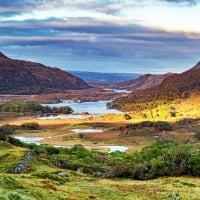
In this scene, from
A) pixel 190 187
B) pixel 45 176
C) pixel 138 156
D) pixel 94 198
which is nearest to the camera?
pixel 94 198

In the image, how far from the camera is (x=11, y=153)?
334ft

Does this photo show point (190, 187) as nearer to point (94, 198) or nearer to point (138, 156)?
point (94, 198)

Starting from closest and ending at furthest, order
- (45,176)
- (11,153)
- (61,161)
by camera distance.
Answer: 1. (45,176)
2. (11,153)
3. (61,161)

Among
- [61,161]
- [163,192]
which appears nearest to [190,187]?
[163,192]

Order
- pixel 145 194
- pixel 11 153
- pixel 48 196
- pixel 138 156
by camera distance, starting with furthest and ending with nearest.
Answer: pixel 138 156
pixel 11 153
pixel 145 194
pixel 48 196

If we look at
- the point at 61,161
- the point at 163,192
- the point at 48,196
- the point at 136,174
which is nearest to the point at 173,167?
the point at 136,174

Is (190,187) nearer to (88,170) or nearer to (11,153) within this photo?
(88,170)

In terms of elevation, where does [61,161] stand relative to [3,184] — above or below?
below

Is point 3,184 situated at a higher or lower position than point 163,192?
higher

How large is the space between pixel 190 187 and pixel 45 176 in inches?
1020

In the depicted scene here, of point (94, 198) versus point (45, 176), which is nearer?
point (94, 198)

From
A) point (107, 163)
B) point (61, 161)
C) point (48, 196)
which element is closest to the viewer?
point (48, 196)

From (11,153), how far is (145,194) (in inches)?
1649

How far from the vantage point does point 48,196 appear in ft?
159
